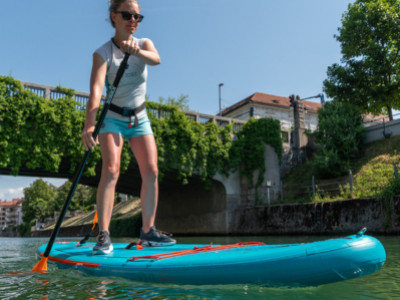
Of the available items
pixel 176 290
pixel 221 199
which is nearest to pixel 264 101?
pixel 221 199

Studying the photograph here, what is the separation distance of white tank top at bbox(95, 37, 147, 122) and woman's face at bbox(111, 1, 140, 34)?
0.17 metres

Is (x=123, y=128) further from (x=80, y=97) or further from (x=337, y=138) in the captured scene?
(x=337, y=138)

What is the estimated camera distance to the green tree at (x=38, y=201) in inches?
2484

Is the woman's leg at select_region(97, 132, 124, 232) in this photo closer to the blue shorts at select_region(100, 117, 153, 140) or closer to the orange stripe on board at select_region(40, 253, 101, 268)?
the blue shorts at select_region(100, 117, 153, 140)

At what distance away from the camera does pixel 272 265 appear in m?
2.60

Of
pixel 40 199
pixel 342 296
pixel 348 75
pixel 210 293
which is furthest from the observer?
pixel 40 199

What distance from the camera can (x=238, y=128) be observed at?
2050 centimetres

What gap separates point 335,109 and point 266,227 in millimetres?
8373

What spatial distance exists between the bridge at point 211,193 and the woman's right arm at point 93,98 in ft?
43.3

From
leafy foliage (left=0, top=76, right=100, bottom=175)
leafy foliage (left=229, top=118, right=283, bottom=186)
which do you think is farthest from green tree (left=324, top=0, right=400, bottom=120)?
leafy foliage (left=0, top=76, right=100, bottom=175)

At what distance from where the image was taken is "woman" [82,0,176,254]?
3.70 metres

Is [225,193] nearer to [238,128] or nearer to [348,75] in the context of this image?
[238,128]

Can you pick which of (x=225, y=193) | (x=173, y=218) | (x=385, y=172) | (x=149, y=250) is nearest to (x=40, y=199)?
(x=173, y=218)

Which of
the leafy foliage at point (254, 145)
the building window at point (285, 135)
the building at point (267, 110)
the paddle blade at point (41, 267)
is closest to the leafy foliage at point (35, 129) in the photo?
the leafy foliage at point (254, 145)
